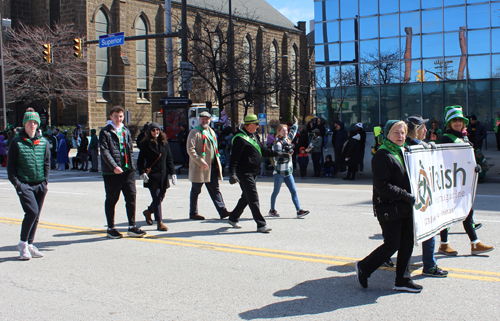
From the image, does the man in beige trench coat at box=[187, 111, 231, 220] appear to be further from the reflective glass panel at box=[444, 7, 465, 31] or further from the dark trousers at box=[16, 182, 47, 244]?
the reflective glass panel at box=[444, 7, 465, 31]

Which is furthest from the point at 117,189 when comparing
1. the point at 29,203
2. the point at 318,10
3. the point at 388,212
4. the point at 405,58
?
the point at 318,10

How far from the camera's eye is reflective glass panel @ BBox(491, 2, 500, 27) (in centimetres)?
2511

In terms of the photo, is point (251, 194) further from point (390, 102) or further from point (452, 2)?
point (452, 2)

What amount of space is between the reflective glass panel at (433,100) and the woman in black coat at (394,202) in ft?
76.5

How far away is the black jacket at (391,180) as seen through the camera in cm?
467

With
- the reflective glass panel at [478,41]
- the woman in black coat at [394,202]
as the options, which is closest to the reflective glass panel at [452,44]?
the reflective glass panel at [478,41]

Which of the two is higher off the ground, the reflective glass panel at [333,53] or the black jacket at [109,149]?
the reflective glass panel at [333,53]

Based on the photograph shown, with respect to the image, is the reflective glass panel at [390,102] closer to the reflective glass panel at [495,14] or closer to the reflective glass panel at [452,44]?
the reflective glass panel at [452,44]

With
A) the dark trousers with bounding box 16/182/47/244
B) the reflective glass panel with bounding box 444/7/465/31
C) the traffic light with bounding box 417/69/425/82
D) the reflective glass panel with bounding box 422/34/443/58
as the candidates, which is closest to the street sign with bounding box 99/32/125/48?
the traffic light with bounding box 417/69/425/82

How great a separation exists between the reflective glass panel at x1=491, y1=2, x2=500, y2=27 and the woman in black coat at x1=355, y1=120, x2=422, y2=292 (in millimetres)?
23665

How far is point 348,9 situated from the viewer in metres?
29.0

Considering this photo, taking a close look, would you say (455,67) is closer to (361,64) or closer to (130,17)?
(361,64)

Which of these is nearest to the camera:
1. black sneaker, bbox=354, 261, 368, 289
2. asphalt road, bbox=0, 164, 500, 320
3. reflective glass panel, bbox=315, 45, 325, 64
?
asphalt road, bbox=0, 164, 500, 320

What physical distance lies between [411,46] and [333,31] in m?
4.54
